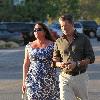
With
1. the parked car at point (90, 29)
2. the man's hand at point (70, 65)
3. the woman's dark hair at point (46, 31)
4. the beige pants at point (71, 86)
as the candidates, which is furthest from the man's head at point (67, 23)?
the parked car at point (90, 29)

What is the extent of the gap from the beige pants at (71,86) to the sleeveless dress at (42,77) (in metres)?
0.50

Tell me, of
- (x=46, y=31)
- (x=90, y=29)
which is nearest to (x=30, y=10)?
(x=90, y=29)

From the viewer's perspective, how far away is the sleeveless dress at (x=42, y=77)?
793 centimetres

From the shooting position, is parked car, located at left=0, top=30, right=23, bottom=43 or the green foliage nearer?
parked car, located at left=0, top=30, right=23, bottom=43

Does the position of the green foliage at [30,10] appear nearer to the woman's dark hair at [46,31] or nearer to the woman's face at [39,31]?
the woman's dark hair at [46,31]

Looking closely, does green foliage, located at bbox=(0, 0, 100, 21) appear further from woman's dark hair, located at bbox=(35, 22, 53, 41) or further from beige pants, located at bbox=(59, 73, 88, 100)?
beige pants, located at bbox=(59, 73, 88, 100)

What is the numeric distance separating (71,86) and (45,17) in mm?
54724

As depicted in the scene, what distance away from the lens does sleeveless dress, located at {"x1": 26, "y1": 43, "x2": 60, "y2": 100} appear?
7.93 metres

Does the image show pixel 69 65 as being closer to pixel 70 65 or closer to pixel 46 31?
pixel 70 65

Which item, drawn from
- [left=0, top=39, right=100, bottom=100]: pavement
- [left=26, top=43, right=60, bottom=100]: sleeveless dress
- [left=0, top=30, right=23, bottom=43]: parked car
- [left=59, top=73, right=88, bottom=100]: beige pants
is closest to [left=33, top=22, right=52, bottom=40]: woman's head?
[left=26, top=43, right=60, bottom=100]: sleeveless dress

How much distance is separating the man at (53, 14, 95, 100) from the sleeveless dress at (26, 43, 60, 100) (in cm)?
46

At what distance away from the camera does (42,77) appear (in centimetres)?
Result: 796

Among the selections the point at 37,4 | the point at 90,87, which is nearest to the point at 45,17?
the point at 37,4

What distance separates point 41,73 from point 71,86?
69 centimetres
